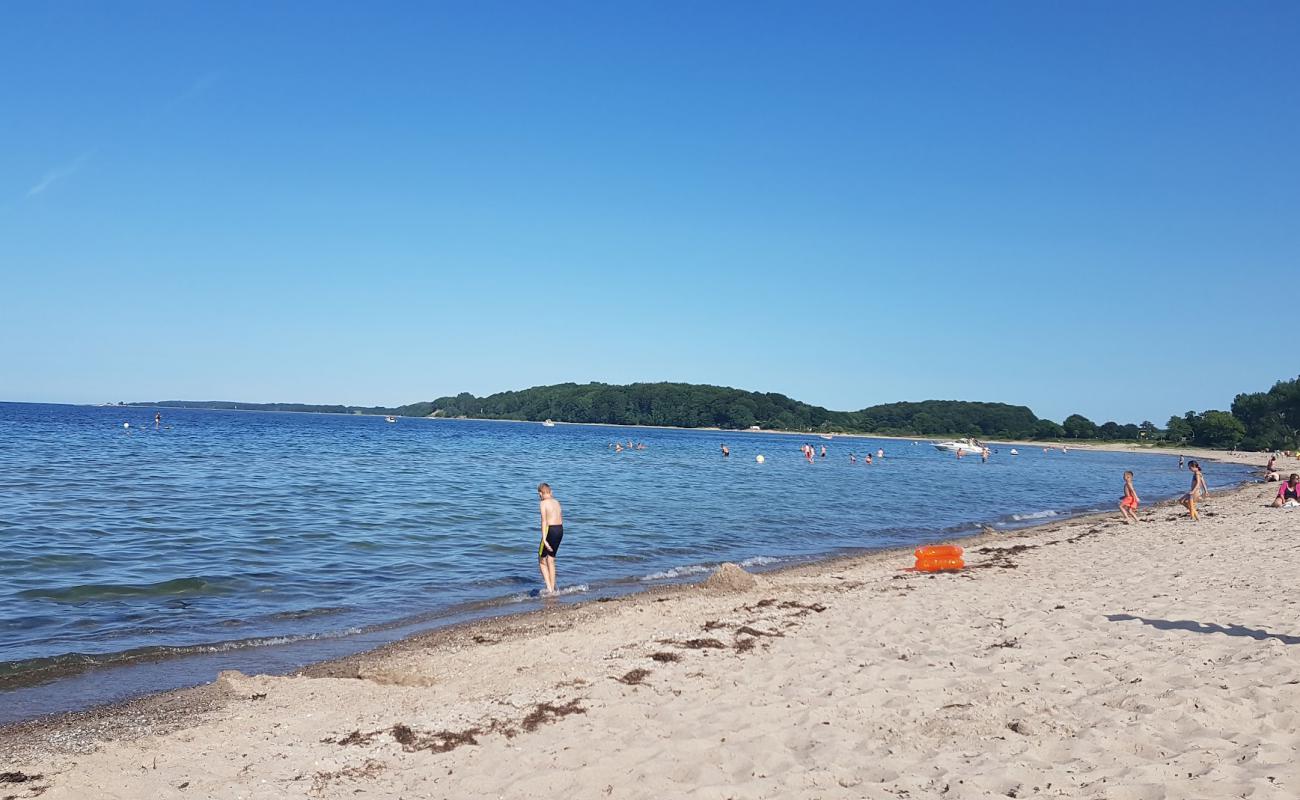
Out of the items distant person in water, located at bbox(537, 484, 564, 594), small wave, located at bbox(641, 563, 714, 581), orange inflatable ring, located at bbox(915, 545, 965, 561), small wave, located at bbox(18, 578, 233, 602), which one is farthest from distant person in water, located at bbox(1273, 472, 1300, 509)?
small wave, located at bbox(18, 578, 233, 602)

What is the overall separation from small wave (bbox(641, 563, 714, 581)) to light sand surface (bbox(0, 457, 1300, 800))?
169 inches

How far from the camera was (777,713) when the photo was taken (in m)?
6.21

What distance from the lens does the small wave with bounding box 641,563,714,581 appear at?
48.9 feet

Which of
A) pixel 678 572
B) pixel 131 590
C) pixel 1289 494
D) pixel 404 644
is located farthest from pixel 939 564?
pixel 1289 494

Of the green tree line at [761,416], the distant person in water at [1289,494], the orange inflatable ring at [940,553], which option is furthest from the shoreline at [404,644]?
the green tree line at [761,416]

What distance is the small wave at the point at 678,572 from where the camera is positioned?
14891mm

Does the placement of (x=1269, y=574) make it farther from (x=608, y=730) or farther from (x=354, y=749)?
(x=354, y=749)

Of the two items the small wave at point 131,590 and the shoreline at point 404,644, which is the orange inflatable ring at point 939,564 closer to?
the shoreline at point 404,644

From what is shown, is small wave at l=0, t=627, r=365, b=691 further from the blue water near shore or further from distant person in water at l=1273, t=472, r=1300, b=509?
distant person in water at l=1273, t=472, r=1300, b=509

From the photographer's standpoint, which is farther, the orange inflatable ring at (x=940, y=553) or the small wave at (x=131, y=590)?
the orange inflatable ring at (x=940, y=553)

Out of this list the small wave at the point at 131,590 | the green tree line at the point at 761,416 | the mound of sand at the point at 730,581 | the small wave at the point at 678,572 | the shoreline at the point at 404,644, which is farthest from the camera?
the green tree line at the point at 761,416

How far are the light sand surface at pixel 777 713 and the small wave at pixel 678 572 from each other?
4297 millimetres

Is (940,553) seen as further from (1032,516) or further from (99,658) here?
(1032,516)

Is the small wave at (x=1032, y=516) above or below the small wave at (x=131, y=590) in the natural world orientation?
below
